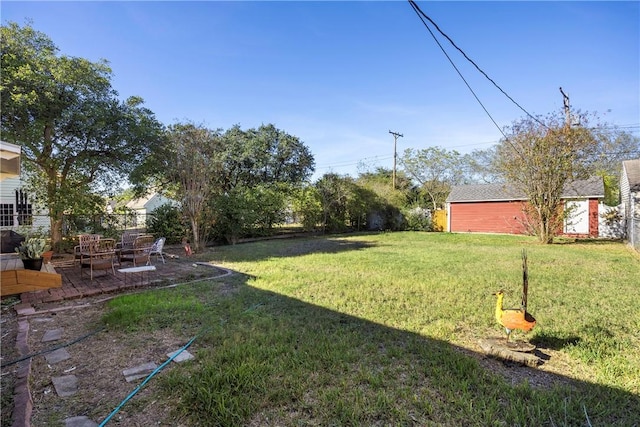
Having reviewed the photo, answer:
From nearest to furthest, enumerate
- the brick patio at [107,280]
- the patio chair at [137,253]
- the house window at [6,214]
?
1. the brick patio at [107,280]
2. the patio chair at [137,253]
3. the house window at [6,214]

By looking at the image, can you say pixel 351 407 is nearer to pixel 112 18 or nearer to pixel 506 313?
pixel 506 313

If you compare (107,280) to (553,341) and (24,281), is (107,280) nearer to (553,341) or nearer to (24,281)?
(24,281)

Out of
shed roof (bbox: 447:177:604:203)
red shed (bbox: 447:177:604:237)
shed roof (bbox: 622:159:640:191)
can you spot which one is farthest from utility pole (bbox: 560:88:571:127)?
red shed (bbox: 447:177:604:237)

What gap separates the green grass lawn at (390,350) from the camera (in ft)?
7.71

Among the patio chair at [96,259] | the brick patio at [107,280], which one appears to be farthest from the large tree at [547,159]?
the patio chair at [96,259]

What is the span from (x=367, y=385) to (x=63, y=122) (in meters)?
9.66

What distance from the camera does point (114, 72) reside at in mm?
9203

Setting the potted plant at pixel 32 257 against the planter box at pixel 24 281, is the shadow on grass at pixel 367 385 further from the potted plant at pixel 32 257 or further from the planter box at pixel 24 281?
the potted plant at pixel 32 257

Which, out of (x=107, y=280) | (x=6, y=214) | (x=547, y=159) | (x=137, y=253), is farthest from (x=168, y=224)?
(x=547, y=159)

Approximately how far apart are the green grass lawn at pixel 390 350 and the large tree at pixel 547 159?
296 inches

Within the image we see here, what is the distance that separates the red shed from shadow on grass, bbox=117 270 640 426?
15.9m

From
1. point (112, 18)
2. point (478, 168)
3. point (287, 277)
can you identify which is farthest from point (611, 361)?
point (478, 168)

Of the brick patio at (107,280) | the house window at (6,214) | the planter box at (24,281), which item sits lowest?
the brick patio at (107,280)

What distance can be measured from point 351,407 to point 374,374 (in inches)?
22.1
